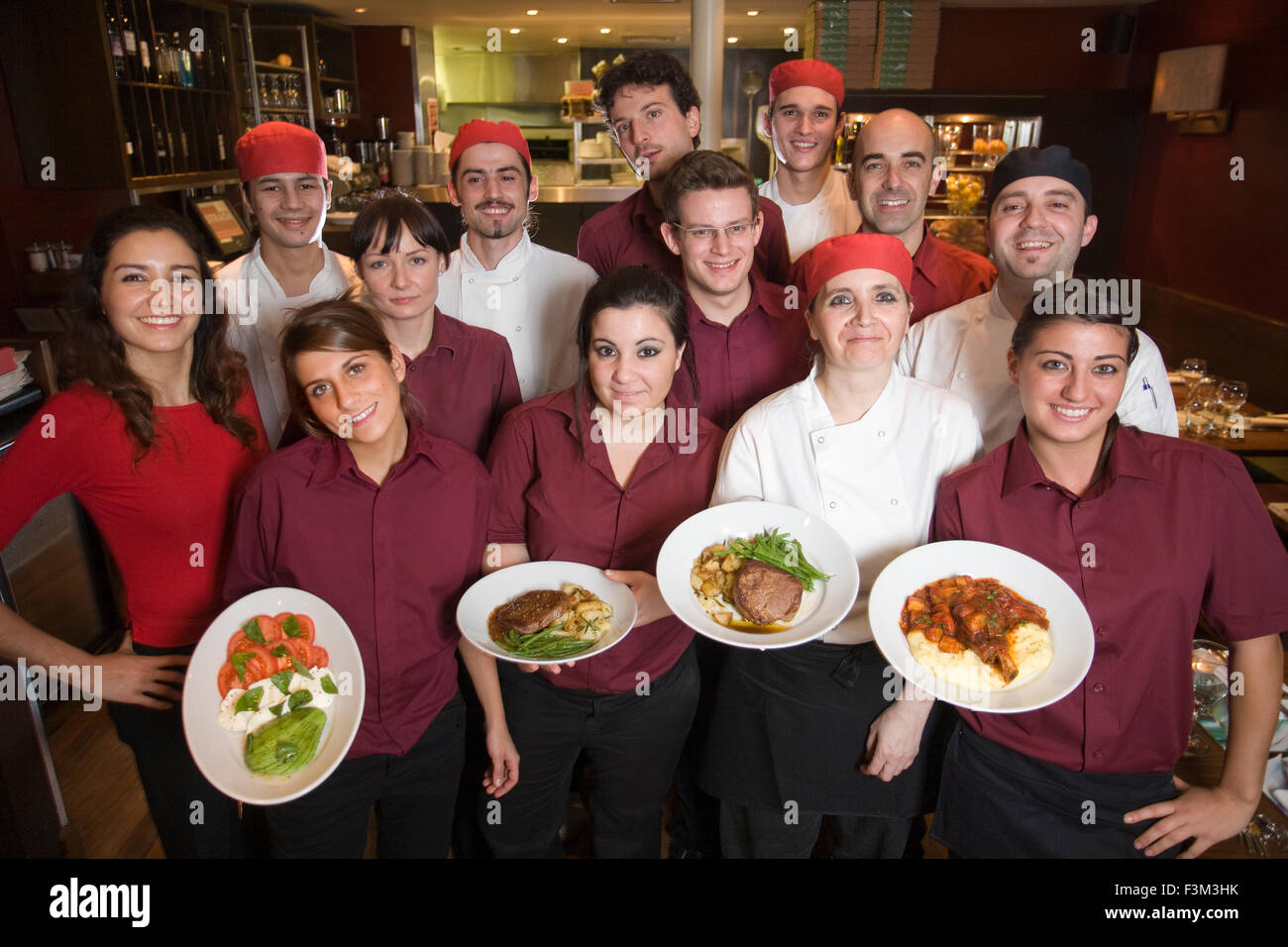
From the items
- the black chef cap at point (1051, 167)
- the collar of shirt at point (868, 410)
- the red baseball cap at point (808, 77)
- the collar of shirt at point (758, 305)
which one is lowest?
the collar of shirt at point (868, 410)

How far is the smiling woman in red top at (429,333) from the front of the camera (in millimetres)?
2238

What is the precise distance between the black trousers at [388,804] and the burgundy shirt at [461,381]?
0.77 metres

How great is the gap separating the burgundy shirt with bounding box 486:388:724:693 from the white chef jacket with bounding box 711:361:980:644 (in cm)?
17

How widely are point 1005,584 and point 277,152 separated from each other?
254 centimetres

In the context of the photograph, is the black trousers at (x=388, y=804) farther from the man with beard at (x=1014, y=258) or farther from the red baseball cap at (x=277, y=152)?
the red baseball cap at (x=277, y=152)

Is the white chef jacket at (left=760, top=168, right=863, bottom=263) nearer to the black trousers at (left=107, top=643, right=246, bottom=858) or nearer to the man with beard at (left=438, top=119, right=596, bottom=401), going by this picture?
the man with beard at (left=438, top=119, right=596, bottom=401)

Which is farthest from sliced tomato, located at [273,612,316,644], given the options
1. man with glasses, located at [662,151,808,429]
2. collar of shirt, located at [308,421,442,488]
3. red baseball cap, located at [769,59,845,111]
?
red baseball cap, located at [769,59,845,111]

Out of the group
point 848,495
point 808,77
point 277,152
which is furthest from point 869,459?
point 277,152

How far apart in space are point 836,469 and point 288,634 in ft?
4.20

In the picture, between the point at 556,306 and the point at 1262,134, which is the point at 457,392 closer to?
the point at 556,306

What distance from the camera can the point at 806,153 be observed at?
3.15 metres

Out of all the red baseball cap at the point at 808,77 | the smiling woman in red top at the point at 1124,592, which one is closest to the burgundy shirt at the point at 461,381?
the smiling woman in red top at the point at 1124,592

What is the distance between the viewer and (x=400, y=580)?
185cm

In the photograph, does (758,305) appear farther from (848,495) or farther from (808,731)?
(808,731)
